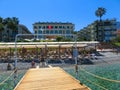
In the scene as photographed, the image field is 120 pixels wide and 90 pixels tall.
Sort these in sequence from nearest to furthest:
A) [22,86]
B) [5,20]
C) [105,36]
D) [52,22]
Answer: [22,86]
[5,20]
[105,36]
[52,22]

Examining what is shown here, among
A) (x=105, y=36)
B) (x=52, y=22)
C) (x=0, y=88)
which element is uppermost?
(x=52, y=22)

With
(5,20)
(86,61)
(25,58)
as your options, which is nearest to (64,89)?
(86,61)

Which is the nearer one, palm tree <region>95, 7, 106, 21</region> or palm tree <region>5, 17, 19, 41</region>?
palm tree <region>5, 17, 19, 41</region>

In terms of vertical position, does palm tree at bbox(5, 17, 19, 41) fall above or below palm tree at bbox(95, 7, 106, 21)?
below

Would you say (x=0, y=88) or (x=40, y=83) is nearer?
(x=40, y=83)

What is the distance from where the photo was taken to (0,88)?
18.4m

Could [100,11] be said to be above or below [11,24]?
above

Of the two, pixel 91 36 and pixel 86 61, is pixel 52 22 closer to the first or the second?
pixel 91 36

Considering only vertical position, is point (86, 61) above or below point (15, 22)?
below

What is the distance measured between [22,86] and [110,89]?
696 centimetres

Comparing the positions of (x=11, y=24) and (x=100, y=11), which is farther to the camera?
(x=100, y=11)

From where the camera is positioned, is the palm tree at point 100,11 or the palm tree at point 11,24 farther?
the palm tree at point 100,11

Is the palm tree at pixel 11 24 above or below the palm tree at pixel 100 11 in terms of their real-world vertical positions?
below

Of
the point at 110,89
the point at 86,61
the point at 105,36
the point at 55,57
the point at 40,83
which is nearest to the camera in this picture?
the point at 40,83
